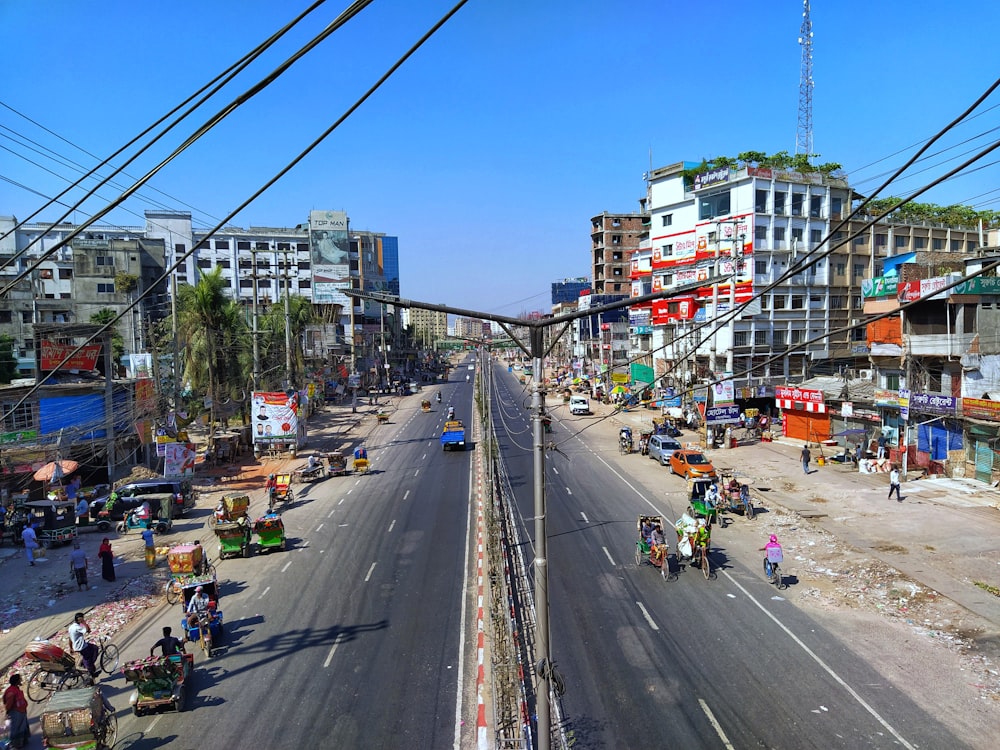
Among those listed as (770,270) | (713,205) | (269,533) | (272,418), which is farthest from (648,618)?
(713,205)

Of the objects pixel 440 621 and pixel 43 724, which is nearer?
pixel 43 724

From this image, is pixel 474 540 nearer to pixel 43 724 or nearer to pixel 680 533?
pixel 680 533

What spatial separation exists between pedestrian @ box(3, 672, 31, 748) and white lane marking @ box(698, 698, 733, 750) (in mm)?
11746

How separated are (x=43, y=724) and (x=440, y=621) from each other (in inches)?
305

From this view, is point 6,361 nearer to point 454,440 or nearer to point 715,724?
point 454,440

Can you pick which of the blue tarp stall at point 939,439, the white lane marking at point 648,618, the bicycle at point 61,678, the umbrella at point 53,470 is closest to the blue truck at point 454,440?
the umbrella at point 53,470

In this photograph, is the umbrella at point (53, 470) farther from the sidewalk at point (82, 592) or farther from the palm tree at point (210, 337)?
the palm tree at point (210, 337)

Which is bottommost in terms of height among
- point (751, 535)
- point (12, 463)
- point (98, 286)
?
point (751, 535)

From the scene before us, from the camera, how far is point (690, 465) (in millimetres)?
29906

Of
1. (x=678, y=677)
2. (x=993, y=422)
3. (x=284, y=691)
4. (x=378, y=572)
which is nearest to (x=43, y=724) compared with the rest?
Answer: (x=284, y=691)

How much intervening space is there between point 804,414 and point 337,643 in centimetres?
3380

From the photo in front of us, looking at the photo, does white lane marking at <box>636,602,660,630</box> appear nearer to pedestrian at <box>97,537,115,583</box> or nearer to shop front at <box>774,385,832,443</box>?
pedestrian at <box>97,537,115,583</box>

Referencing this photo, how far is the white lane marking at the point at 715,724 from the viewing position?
10.2m

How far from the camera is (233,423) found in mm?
50000
